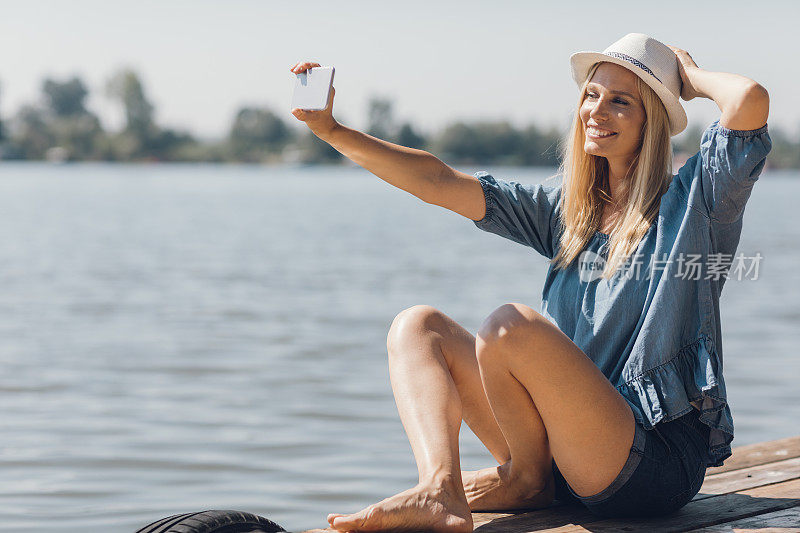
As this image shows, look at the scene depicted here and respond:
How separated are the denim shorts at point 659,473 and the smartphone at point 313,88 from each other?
3.48ft

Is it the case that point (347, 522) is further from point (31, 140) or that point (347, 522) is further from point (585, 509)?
point (31, 140)

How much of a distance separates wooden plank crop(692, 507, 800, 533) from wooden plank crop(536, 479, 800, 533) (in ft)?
0.08

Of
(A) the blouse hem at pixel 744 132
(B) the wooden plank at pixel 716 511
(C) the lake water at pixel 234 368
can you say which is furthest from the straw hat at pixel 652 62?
(C) the lake water at pixel 234 368

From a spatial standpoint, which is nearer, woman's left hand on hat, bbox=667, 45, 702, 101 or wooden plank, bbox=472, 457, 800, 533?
wooden plank, bbox=472, 457, 800, 533

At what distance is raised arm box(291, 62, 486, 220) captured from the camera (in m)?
2.41

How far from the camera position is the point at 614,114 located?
251cm

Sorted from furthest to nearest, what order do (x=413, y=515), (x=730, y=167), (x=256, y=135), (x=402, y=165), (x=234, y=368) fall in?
(x=256, y=135)
(x=234, y=368)
(x=402, y=165)
(x=730, y=167)
(x=413, y=515)

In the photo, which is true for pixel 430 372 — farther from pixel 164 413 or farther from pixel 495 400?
pixel 164 413

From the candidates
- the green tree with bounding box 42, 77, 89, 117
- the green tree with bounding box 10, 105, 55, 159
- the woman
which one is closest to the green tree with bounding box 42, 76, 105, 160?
the green tree with bounding box 42, 77, 89, 117

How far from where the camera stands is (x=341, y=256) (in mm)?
14984

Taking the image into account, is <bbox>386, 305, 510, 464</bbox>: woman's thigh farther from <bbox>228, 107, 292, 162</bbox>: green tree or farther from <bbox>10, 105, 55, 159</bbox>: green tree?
<bbox>10, 105, 55, 159</bbox>: green tree

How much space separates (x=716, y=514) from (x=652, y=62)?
1.12 meters

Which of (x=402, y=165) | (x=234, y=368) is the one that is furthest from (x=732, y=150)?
(x=234, y=368)

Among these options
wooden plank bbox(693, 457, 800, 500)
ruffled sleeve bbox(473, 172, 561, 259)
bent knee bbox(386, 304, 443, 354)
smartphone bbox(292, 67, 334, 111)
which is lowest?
wooden plank bbox(693, 457, 800, 500)
